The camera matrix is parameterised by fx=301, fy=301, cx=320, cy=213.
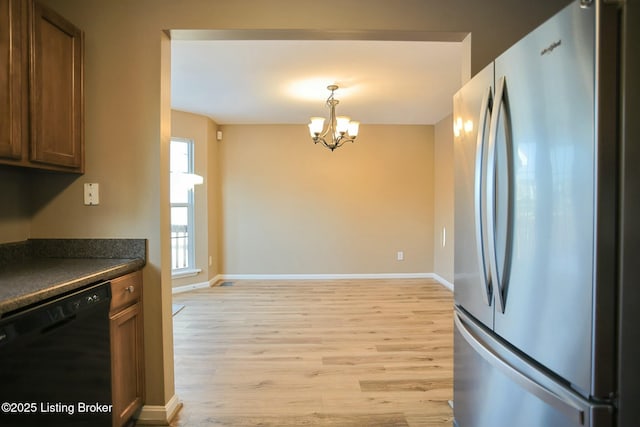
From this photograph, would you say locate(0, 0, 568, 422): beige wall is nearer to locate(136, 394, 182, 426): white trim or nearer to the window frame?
locate(136, 394, 182, 426): white trim

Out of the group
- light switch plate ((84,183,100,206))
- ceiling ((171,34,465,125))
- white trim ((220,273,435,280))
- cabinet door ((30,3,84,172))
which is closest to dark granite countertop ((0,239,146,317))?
light switch plate ((84,183,100,206))

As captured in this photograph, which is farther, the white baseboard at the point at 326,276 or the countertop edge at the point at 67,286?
the white baseboard at the point at 326,276

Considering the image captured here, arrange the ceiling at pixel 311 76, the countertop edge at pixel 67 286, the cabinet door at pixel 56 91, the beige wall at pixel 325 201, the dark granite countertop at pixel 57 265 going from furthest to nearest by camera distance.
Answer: the beige wall at pixel 325 201, the ceiling at pixel 311 76, the cabinet door at pixel 56 91, the dark granite countertop at pixel 57 265, the countertop edge at pixel 67 286

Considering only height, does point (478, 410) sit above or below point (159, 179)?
below

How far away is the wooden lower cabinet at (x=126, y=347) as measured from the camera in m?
1.47

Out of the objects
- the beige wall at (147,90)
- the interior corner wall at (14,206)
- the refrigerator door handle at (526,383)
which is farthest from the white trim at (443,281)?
the interior corner wall at (14,206)

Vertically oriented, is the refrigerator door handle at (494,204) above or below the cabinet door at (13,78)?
below

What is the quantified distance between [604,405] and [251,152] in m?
4.74

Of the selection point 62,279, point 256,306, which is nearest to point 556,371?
point 62,279

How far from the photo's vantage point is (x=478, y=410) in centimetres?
127

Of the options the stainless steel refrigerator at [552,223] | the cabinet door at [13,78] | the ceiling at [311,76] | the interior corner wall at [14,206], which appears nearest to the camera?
the stainless steel refrigerator at [552,223]

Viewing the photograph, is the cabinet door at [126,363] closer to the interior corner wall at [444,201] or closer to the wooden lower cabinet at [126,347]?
the wooden lower cabinet at [126,347]

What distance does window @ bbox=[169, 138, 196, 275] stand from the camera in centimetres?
433

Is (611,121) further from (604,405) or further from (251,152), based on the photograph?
(251,152)
